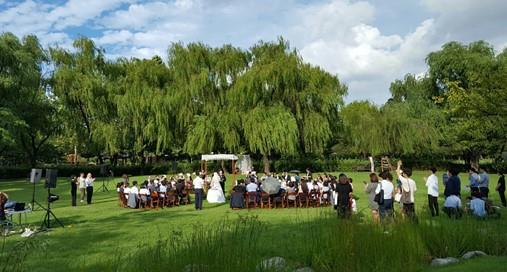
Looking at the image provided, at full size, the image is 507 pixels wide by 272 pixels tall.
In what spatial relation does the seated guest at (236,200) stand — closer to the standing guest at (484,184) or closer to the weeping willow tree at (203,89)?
the standing guest at (484,184)

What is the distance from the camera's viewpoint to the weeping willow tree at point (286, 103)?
112 ft

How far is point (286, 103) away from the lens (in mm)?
35781

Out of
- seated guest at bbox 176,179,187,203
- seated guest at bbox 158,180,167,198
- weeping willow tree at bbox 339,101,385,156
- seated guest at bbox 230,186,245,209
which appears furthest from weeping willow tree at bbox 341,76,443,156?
seated guest at bbox 230,186,245,209

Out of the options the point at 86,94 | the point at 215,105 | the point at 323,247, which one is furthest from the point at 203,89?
the point at 323,247

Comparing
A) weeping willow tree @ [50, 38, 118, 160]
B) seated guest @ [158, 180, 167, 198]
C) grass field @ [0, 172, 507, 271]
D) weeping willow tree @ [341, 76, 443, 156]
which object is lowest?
grass field @ [0, 172, 507, 271]

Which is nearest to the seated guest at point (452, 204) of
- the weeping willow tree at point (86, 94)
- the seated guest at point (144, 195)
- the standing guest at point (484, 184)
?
the standing guest at point (484, 184)

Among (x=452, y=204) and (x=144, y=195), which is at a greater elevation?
(x=144, y=195)

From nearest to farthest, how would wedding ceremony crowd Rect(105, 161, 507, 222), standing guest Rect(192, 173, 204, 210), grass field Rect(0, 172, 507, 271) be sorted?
grass field Rect(0, 172, 507, 271) → wedding ceremony crowd Rect(105, 161, 507, 222) → standing guest Rect(192, 173, 204, 210)

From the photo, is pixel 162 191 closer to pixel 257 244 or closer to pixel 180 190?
pixel 180 190

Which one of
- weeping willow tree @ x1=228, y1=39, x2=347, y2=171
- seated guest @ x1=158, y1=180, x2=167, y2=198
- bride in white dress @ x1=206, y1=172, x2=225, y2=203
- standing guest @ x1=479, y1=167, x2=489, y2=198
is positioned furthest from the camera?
weeping willow tree @ x1=228, y1=39, x2=347, y2=171

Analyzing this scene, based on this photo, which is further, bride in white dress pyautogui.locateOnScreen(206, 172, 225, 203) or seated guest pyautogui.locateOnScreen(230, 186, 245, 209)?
bride in white dress pyautogui.locateOnScreen(206, 172, 225, 203)

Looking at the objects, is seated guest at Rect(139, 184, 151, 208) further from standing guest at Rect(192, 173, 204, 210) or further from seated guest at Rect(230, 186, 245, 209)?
seated guest at Rect(230, 186, 245, 209)

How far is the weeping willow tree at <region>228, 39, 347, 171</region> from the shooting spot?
112 ft

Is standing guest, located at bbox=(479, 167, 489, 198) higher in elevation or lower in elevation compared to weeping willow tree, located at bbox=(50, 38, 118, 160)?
lower
